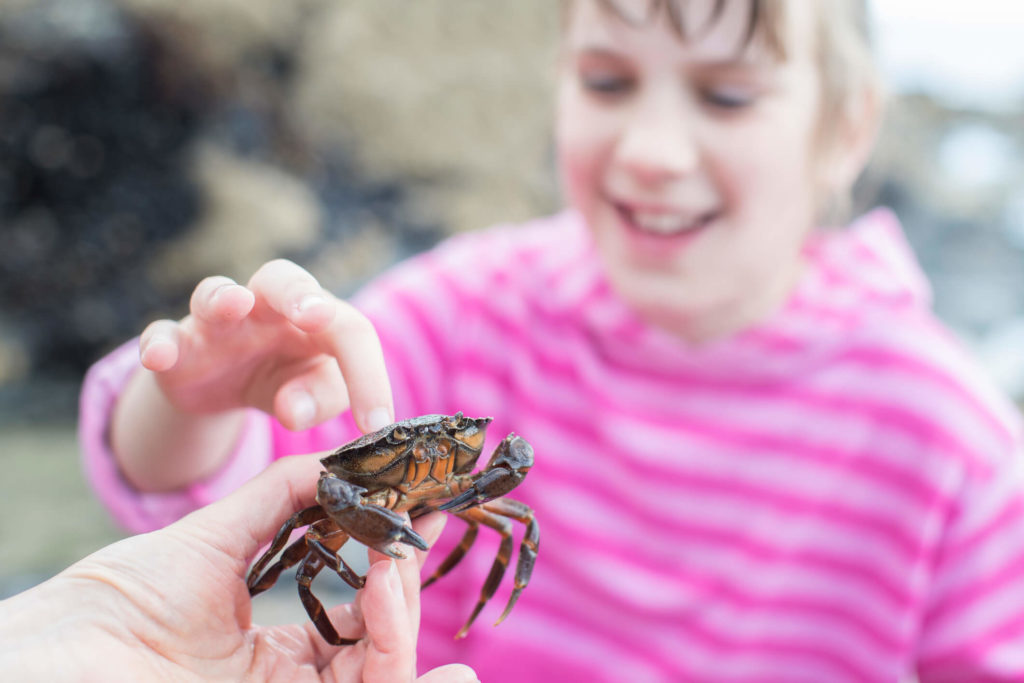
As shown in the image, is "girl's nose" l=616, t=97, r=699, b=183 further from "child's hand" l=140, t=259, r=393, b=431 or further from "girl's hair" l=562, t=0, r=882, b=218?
"child's hand" l=140, t=259, r=393, b=431

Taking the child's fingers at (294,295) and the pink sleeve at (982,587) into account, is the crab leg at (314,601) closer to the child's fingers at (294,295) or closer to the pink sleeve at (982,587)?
the child's fingers at (294,295)

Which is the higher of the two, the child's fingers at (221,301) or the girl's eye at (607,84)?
the girl's eye at (607,84)

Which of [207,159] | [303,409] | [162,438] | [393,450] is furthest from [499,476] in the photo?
[207,159]

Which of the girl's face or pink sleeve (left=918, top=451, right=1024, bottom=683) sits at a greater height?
the girl's face

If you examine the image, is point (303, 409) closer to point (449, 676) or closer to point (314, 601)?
point (314, 601)

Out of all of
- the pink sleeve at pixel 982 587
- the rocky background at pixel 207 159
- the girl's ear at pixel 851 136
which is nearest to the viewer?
the pink sleeve at pixel 982 587

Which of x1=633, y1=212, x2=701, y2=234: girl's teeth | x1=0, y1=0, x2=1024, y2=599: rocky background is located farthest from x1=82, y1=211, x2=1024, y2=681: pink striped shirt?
x1=0, y1=0, x2=1024, y2=599: rocky background

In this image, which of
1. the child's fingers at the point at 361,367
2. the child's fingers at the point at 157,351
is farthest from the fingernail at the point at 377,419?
the child's fingers at the point at 157,351
